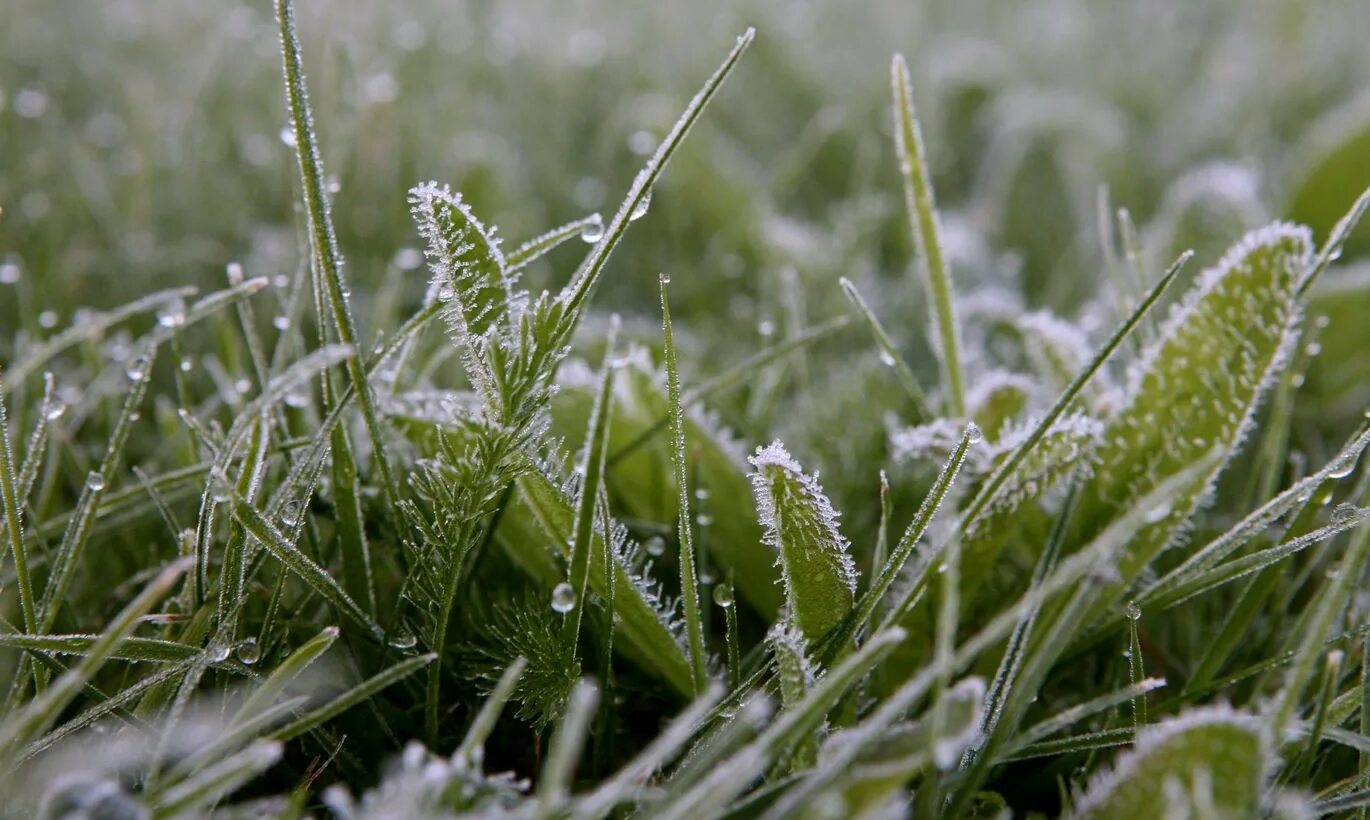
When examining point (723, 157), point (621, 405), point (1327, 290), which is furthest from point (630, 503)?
point (1327, 290)

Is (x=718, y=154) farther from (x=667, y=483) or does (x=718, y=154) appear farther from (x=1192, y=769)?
(x=1192, y=769)

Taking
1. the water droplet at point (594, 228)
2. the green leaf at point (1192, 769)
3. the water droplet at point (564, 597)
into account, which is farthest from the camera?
the water droplet at point (594, 228)

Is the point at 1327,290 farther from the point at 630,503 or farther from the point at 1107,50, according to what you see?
the point at 1107,50

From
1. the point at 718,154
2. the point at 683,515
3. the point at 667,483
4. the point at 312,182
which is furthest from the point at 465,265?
the point at 718,154

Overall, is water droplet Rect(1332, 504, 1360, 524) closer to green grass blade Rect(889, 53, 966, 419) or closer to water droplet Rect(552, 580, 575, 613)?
green grass blade Rect(889, 53, 966, 419)

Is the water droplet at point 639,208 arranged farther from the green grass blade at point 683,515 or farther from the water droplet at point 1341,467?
the water droplet at point 1341,467

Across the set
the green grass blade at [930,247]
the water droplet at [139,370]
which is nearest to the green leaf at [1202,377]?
the green grass blade at [930,247]
